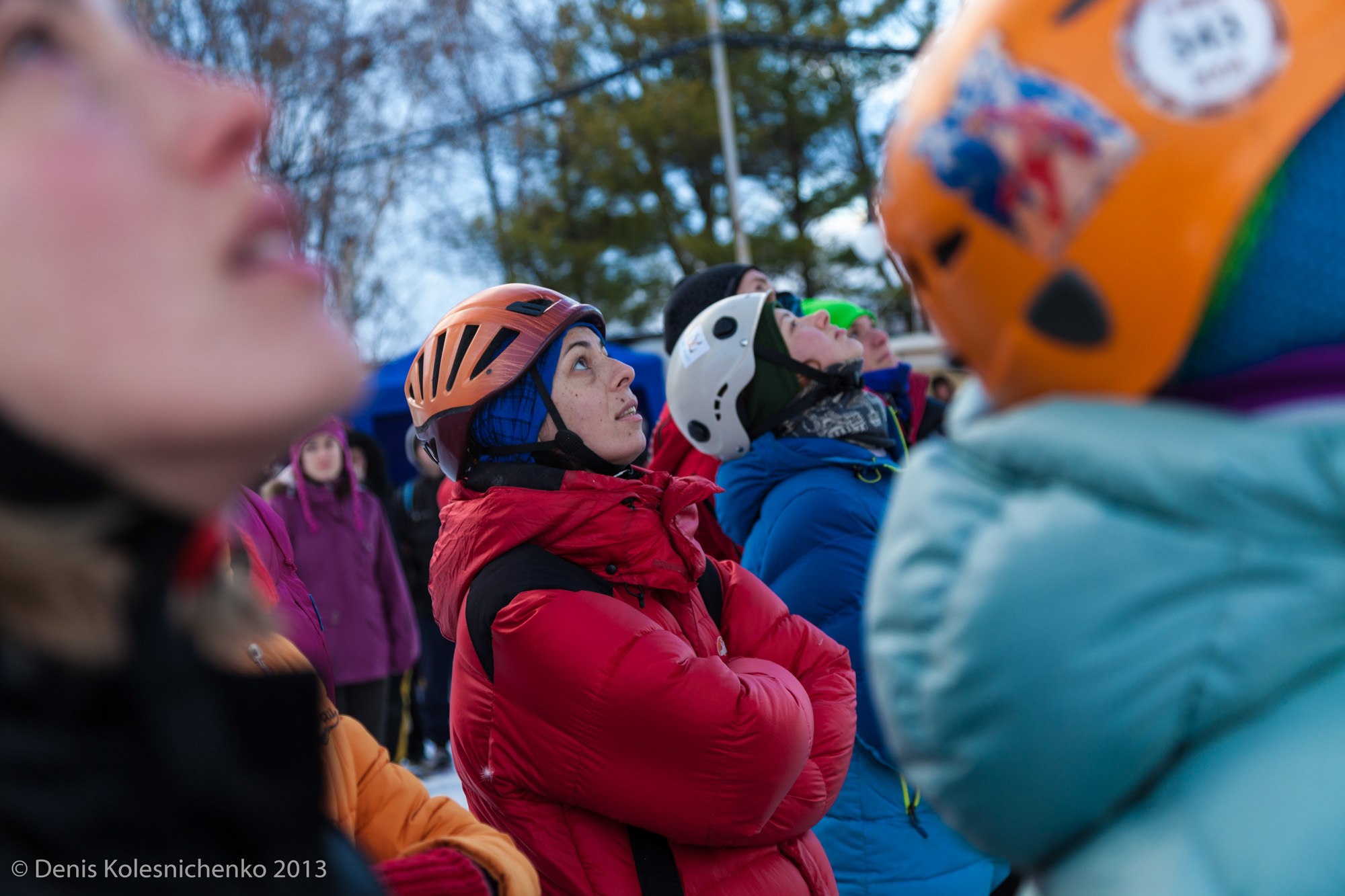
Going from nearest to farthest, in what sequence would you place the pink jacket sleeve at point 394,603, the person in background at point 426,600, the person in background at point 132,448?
1. the person in background at point 132,448
2. the pink jacket sleeve at point 394,603
3. the person in background at point 426,600

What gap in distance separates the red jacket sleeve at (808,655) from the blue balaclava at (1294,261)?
5.42 ft

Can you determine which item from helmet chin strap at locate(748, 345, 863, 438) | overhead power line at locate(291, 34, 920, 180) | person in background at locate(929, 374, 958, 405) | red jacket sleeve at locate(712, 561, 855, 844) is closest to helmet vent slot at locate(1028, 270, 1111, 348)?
red jacket sleeve at locate(712, 561, 855, 844)

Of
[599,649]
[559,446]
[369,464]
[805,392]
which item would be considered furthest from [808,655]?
[369,464]

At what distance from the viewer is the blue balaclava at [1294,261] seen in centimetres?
94

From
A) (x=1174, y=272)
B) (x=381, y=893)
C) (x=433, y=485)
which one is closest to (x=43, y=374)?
(x=381, y=893)

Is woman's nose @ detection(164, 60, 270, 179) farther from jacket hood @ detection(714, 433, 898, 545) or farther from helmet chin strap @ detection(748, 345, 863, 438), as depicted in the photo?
helmet chin strap @ detection(748, 345, 863, 438)

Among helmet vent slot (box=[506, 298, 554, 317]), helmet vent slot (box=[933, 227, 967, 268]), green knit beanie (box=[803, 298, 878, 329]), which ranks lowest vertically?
green knit beanie (box=[803, 298, 878, 329])

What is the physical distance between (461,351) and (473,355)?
0.04m

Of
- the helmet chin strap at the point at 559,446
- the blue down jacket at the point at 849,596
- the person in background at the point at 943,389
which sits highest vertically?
the helmet chin strap at the point at 559,446

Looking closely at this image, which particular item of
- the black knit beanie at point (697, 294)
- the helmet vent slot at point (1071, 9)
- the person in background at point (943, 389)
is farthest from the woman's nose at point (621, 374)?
the person in background at point (943, 389)

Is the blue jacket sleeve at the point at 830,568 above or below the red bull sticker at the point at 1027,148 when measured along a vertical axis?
below

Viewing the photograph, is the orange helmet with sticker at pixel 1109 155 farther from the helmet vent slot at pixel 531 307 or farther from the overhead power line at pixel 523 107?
the overhead power line at pixel 523 107

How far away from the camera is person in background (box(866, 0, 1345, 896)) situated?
0.90 metres

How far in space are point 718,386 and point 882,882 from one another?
4.94 feet
